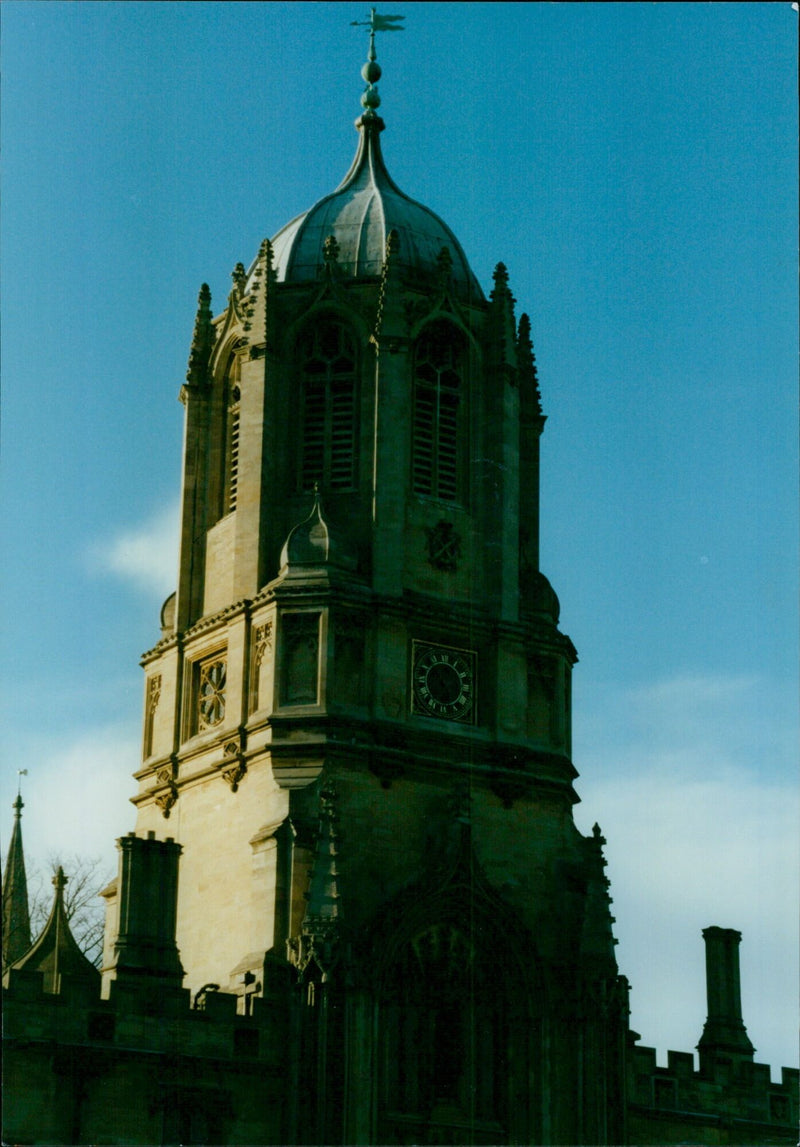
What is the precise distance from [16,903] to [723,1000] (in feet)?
54.1

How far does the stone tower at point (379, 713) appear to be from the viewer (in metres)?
51.4

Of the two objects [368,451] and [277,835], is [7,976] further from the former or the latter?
[368,451]

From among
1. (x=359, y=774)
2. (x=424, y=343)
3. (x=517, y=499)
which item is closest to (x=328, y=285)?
(x=424, y=343)

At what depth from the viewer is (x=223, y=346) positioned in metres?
59.5

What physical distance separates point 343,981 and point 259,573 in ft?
32.3

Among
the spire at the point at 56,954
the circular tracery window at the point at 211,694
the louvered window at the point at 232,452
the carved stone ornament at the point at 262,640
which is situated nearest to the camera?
the spire at the point at 56,954

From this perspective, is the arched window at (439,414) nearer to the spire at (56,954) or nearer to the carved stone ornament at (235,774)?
the carved stone ornament at (235,774)

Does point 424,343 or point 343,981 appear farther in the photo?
point 424,343

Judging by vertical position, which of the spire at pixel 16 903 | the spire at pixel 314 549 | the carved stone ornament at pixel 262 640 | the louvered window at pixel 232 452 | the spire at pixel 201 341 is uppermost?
the spire at pixel 201 341

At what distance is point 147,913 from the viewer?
50.6 metres

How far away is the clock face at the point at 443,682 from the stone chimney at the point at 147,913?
263 inches

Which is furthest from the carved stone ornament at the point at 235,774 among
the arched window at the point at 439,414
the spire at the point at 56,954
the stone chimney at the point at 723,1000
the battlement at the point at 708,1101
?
the stone chimney at the point at 723,1000

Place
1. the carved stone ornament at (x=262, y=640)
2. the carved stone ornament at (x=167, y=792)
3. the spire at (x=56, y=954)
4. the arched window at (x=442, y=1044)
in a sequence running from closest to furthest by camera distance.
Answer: the arched window at (x=442, y=1044)
the spire at (x=56, y=954)
the carved stone ornament at (x=262, y=640)
the carved stone ornament at (x=167, y=792)

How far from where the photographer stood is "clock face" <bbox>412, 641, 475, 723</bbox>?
181 ft
